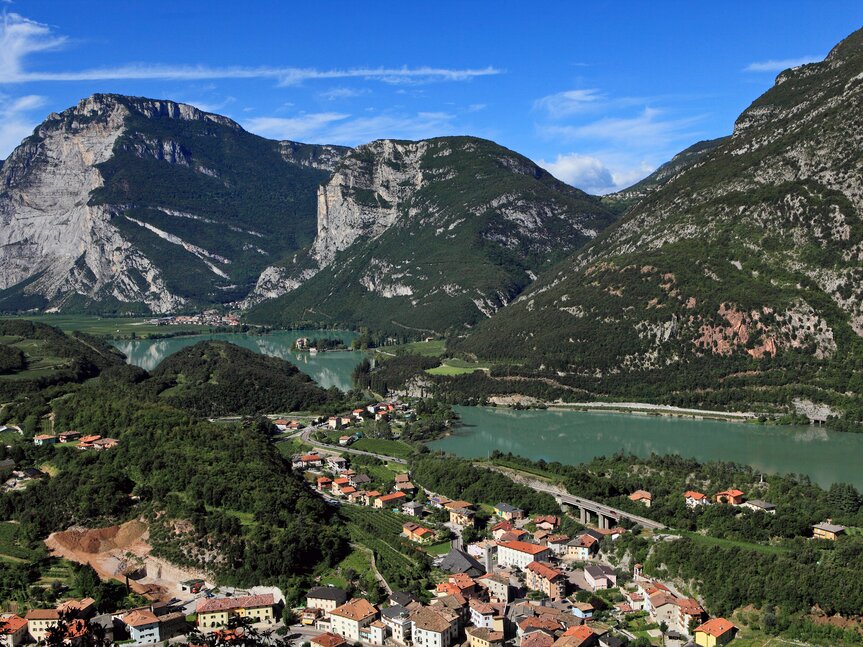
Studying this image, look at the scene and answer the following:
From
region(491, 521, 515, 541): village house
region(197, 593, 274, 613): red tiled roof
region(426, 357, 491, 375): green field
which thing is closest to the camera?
region(197, 593, 274, 613): red tiled roof

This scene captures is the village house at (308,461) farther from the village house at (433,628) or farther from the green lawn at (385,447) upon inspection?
the village house at (433,628)

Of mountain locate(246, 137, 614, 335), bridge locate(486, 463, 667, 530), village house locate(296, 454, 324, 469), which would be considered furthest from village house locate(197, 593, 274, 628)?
mountain locate(246, 137, 614, 335)

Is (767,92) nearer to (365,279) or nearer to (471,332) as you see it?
(471,332)

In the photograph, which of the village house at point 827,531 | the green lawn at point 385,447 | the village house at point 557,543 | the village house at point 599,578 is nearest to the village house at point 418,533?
the village house at point 557,543

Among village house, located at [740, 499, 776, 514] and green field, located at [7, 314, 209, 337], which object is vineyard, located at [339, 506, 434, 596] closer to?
village house, located at [740, 499, 776, 514]

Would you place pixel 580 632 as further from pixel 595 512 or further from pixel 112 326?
pixel 112 326

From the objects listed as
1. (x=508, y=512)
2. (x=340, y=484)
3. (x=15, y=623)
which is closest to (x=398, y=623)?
(x=15, y=623)

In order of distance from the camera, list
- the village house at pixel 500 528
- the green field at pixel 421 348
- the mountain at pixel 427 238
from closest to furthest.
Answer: the village house at pixel 500 528, the green field at pixel 421 348, the mountain at pixel 427 238
